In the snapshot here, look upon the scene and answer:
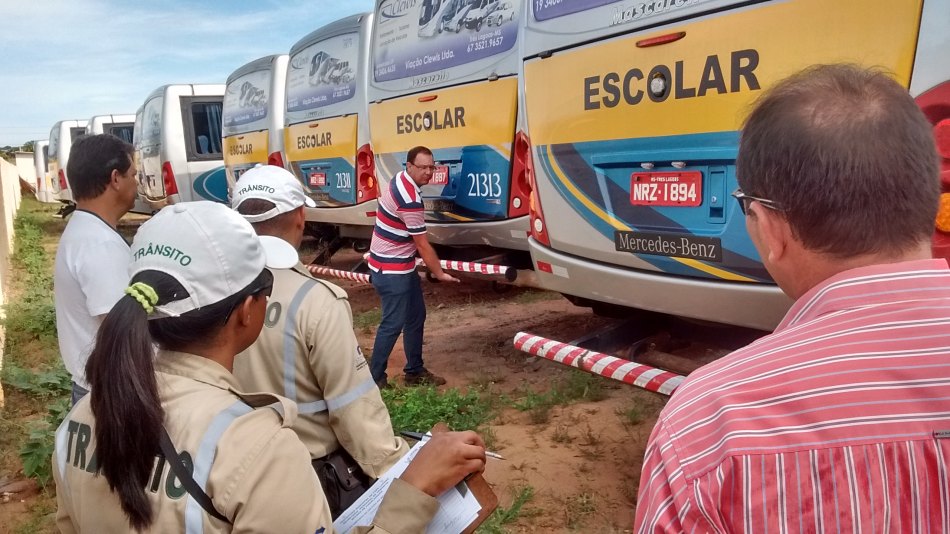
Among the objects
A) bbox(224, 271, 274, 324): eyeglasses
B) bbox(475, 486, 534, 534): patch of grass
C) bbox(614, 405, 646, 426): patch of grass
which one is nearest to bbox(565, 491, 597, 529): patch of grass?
bbox(475, 486, 534, 534): patch of grass

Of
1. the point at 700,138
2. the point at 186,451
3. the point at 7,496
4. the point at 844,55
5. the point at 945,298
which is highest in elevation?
the point at 844,55

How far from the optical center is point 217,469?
1.21 m

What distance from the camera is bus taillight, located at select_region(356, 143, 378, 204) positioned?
22.6 feet

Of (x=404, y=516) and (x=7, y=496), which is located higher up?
(x=404, y=516)

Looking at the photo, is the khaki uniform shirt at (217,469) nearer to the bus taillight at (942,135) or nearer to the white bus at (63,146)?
the bus taillight at (942,135)

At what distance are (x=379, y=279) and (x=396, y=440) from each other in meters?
3.02

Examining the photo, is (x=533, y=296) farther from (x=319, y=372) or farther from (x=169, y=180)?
(x=169, y=180)

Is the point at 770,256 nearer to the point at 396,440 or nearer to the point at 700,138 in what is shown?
the point at 396,440

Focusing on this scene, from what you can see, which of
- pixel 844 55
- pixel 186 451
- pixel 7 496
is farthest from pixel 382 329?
pixel 186 451

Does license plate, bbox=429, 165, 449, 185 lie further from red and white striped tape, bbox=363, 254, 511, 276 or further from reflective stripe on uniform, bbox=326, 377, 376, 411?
reflective stripe on uniform, bbox=326, 377, 376, 411

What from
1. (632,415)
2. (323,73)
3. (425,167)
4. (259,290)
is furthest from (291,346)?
(323,73)

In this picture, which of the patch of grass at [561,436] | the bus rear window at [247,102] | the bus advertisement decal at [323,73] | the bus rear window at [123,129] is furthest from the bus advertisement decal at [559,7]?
the bus rear window at [123,129]

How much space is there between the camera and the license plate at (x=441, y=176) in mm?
5574

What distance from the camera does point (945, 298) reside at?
0.88 metres
